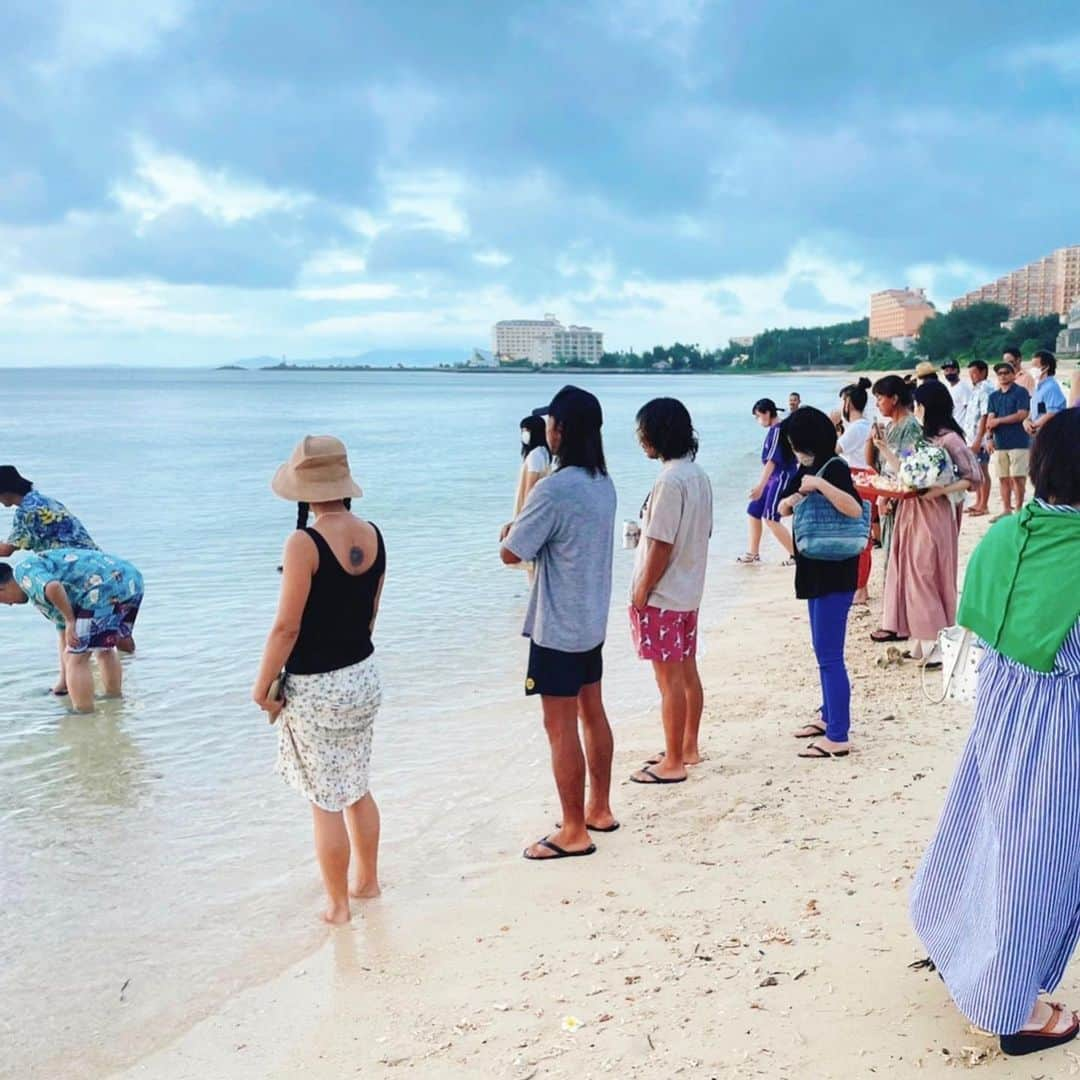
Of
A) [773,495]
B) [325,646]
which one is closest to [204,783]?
[325,646]

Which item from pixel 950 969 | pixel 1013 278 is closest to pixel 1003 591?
pixel 950 969

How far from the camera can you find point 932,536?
6242mm

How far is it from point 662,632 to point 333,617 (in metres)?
1.69

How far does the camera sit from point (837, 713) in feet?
16.4

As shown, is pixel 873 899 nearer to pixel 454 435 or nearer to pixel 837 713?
pixel 837 713

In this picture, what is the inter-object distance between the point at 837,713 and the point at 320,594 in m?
2.65

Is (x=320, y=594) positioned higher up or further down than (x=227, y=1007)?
higher up

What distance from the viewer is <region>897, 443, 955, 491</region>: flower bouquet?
602 centimetres

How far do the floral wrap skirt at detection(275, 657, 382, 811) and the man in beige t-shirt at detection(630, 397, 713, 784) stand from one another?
4.50ft

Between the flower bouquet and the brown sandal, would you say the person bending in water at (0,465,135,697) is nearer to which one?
the flower bouquet

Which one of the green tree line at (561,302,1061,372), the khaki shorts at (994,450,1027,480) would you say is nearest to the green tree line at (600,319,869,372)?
the green tree line at (561,302,1061,372)

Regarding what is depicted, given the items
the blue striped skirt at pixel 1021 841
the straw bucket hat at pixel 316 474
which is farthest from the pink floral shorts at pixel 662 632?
the blue striped skirt at pixel 1021 841

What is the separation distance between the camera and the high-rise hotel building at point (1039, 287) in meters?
129

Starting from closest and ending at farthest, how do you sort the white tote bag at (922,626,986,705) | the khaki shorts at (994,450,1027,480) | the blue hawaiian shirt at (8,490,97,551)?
the white tote bag at (922,626,986,705) → the blue hawaiian shirt at (8,490,97,551) → the khaki shorts at (994,450,1027,480)
